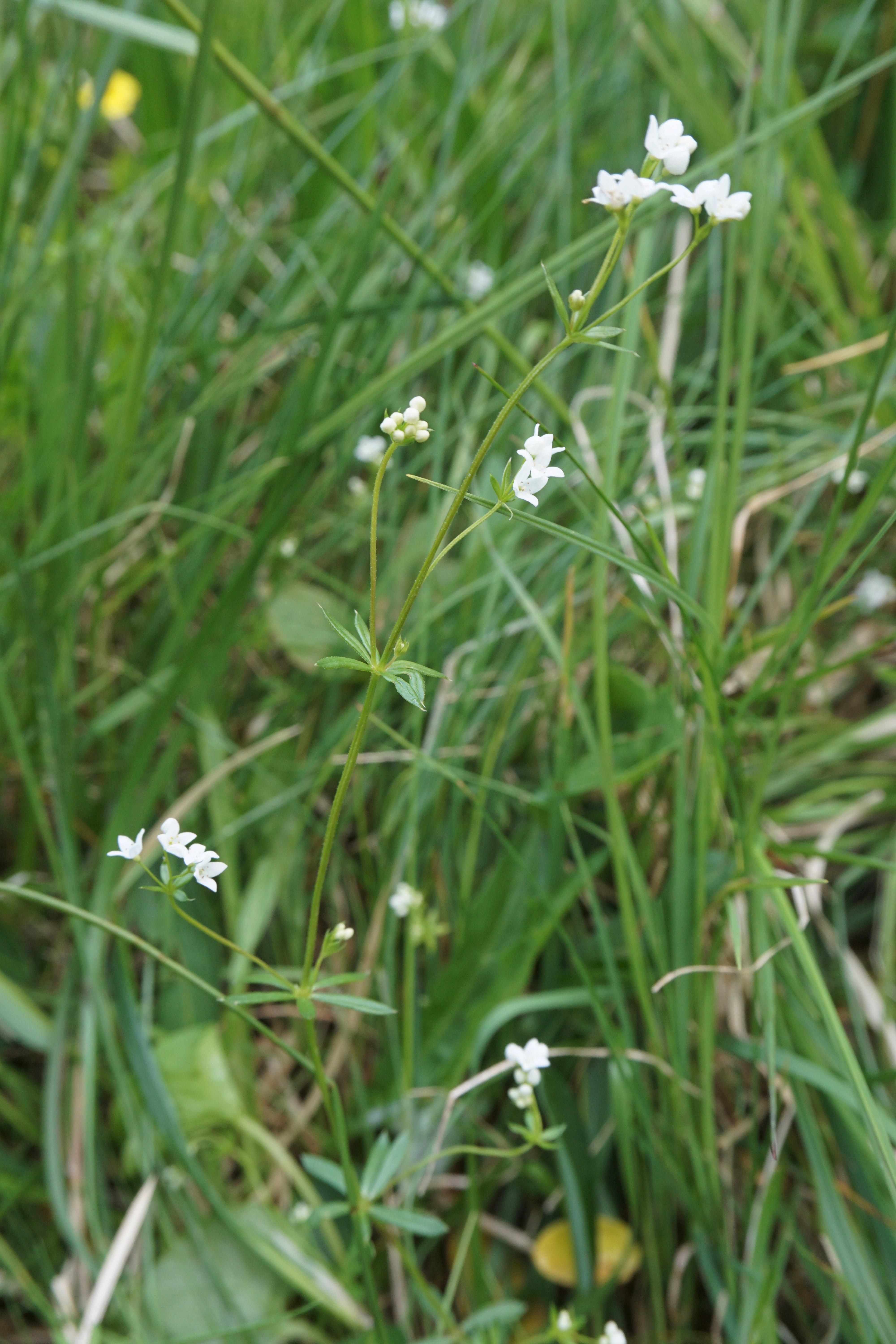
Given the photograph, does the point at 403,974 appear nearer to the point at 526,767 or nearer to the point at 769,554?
the point at 526,767

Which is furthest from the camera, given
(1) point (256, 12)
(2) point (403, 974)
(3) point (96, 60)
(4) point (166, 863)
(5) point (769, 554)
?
(1) point (256, 12)

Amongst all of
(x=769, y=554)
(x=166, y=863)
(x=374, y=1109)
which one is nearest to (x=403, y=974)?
(x=374, y=1109)

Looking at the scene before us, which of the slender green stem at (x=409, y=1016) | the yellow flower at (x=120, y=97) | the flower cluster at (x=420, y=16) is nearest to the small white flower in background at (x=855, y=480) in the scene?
the slender green stem at (x=409, y=1016)

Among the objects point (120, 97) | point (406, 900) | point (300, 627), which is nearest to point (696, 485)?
point (300, 627)

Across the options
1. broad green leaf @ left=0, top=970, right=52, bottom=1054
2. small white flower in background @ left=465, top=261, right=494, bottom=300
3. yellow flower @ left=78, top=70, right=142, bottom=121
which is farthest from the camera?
yellow flower @ left=78, top=70, right=142, bottom=121

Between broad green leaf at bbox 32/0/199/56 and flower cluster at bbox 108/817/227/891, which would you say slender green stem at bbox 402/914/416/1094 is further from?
broad green leaf at bbox 32/0/199/56

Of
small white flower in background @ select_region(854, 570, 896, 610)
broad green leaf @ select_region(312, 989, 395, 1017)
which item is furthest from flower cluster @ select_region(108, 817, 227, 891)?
small white flower in background @ select_region(854, 570, 896, 610)
